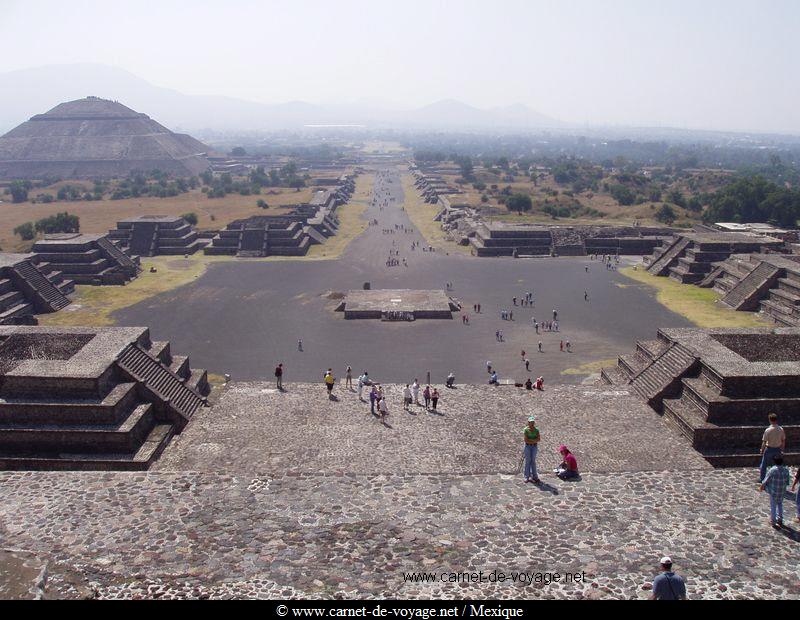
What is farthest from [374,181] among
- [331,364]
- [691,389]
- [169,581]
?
[169,581]

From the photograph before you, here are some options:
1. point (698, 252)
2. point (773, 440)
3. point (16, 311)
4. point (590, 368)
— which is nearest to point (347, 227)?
point (698, 252)

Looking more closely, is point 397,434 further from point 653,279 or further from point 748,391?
point 653,279

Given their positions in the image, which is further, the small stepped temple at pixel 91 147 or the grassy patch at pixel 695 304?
the small stepped temple at pixel 91 147

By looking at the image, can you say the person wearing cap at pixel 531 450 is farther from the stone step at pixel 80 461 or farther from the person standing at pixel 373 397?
the stone step at pixel 80 461

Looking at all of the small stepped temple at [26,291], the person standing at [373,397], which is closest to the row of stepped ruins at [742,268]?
the person standing at [373,397]

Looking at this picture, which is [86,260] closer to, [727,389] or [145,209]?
[145,209]

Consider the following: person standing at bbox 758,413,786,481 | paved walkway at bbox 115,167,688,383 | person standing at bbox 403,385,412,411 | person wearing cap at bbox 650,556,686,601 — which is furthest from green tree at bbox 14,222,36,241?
person wearing cap at bbox 650,556,686,601
